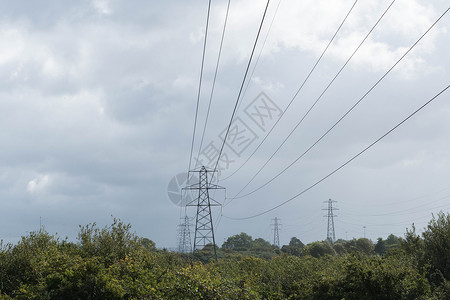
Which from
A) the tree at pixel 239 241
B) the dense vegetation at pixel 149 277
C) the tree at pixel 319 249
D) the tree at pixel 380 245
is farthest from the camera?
the tree at pixel 239 241

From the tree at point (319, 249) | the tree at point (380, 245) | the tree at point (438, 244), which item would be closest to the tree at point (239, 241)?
the tree at point (380, 245)

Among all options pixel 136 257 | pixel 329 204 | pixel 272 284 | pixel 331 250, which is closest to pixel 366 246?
pixel 331 250

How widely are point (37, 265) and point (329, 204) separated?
104 metres

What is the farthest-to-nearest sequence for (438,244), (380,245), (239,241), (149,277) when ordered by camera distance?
(239,241) → (380,245) → (438,244) → (149,277)

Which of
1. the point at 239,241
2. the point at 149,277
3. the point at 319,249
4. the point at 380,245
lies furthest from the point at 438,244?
the point at 239,241

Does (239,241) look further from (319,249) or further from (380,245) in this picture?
(319,249)

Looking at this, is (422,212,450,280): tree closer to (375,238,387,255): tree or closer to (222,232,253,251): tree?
(375,238,387,255): tree

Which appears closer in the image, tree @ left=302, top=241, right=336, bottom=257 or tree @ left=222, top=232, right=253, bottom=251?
tree @ left=302, top=241, right=336, bottom=257

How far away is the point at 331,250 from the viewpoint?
90.1m

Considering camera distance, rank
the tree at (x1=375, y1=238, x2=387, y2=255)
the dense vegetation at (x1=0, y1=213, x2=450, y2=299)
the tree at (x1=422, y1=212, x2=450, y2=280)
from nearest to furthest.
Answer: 1. the dense vegetation at (x1=0, y1=213, x2=450, y2=299)
2. the tree at (x1=422, y1=212, x2=450, y2=280)
3. the tree at (x1=375, y1=238, x2=387, y2=255)

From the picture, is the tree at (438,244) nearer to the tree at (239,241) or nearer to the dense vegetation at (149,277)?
the dense vegetation at (149,277)

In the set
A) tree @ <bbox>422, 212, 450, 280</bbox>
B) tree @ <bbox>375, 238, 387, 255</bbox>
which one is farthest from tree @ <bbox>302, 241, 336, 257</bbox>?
tree @ <bbox>422, 212, 450, 280</bbox>

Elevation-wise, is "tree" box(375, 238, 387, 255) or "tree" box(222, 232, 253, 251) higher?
"tree" box(222, 232, 253, 251)

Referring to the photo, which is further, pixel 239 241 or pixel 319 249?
pixel 239 241
